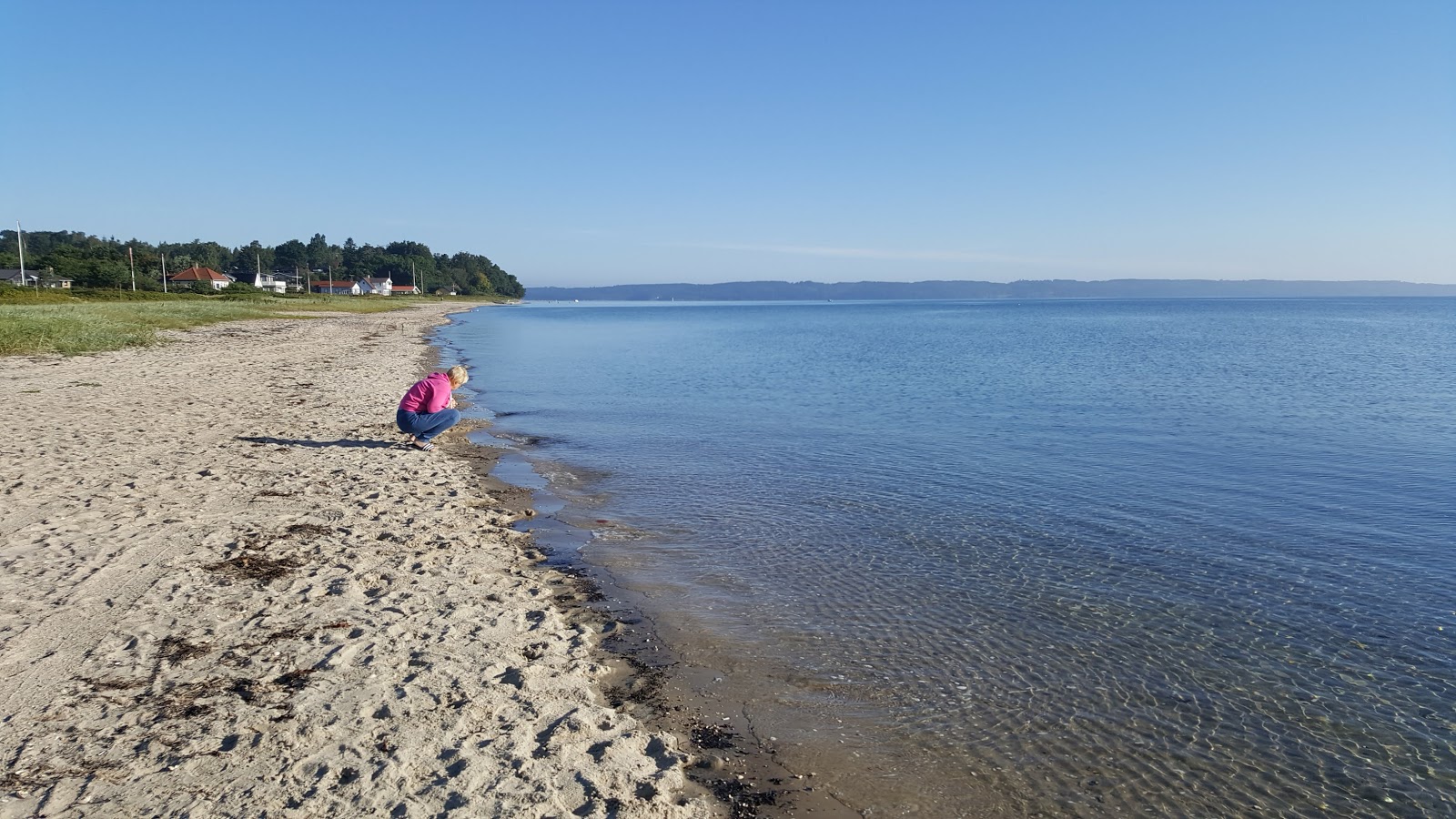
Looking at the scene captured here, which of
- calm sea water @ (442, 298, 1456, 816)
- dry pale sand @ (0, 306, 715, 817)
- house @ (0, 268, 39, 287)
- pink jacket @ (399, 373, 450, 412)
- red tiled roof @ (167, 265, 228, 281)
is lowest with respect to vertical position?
calm sea water @ (442, 298, 1456, 816)

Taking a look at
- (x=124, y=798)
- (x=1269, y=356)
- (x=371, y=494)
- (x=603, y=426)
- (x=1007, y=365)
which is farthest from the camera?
(x=1269, y=356)

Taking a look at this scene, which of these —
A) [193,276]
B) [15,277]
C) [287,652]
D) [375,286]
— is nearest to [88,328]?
[287,652]

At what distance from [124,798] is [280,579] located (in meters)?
3.41

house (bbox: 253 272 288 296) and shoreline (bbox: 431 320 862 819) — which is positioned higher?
house (bbox: 253 272 288 296)

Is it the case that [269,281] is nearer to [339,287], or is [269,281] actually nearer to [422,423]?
[339,287]

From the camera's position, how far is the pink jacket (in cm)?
1418

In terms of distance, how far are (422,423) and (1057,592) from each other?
10.4 m

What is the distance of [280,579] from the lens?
747 cm

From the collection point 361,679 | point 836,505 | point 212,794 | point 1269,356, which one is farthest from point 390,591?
point 1269,356

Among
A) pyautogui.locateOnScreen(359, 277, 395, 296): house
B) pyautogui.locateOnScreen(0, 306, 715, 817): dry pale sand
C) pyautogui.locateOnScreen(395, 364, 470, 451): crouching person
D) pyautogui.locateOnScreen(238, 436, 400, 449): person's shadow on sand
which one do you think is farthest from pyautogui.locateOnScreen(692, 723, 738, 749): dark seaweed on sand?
pyautogui.locateOnScreen(359, 277, 395, 296): house

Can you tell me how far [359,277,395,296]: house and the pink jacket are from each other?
159m

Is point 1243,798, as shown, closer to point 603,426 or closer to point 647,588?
point 647,588

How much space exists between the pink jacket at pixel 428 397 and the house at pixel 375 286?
159 m

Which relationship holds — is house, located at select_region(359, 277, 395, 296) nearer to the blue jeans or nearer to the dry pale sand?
the blue jeans
